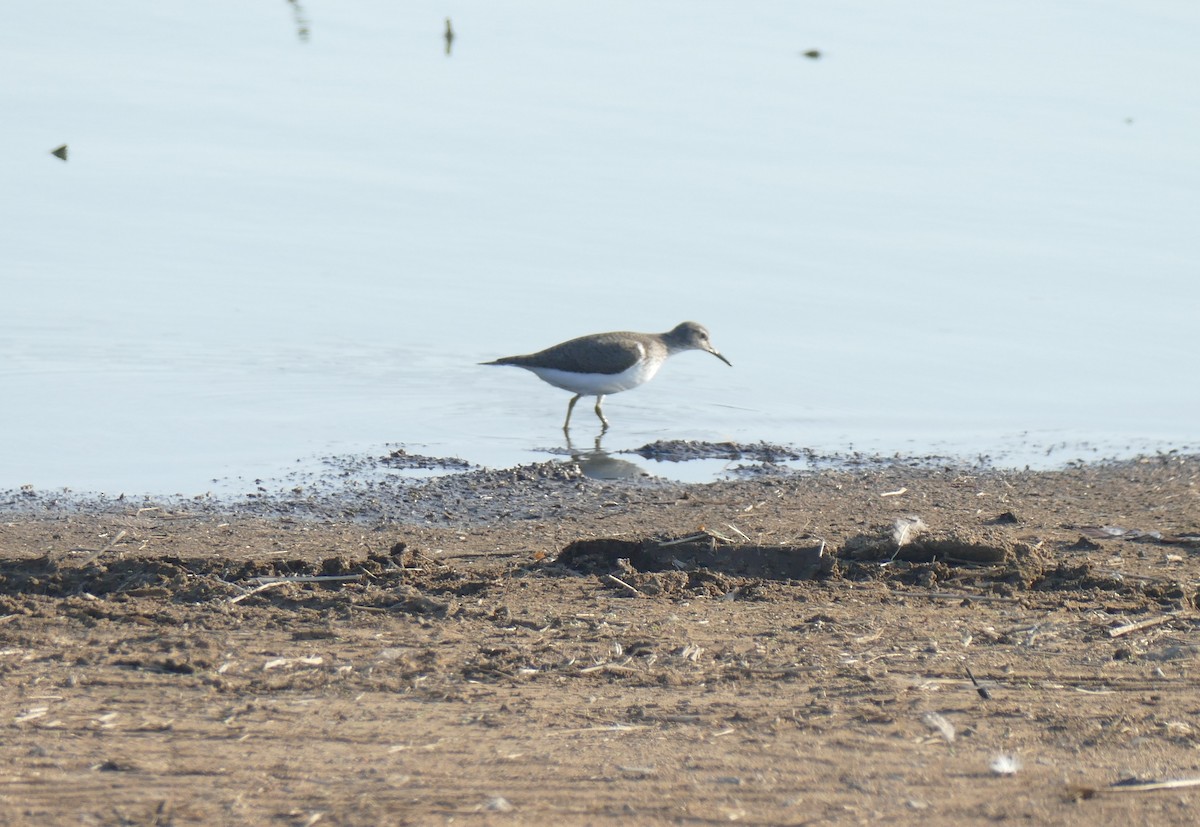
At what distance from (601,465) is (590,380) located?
1.27 m

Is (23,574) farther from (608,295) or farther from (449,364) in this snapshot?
(608,295)

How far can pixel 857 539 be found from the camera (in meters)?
6.85

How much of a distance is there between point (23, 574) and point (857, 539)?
3.30 m

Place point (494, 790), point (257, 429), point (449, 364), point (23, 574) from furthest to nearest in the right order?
point (449, 364), point (257, 429), point (23, 574), point (494, 790)

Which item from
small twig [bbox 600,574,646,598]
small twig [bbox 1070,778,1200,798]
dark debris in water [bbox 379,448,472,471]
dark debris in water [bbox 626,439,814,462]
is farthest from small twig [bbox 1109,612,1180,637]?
dark debris in water [bbox 379,448,472,471]

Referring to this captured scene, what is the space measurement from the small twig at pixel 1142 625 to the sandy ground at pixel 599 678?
2 centimetres

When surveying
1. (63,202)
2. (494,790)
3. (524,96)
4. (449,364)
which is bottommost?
(494,790)

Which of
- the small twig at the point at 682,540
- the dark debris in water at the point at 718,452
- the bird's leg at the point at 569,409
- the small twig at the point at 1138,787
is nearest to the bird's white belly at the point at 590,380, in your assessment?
the bird's leg at the point at 569,409

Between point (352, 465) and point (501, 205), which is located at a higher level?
point (501, 205)

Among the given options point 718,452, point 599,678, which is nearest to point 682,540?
point 599,678

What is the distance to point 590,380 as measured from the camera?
11250 millimetres

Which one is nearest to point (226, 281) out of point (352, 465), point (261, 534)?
point (352, 465)

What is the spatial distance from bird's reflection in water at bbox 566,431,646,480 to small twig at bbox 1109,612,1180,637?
4213 mm

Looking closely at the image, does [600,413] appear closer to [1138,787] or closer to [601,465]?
[601,465]
